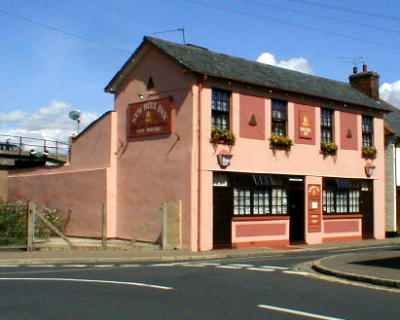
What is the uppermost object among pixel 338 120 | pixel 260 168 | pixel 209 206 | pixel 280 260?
pixel 338 120

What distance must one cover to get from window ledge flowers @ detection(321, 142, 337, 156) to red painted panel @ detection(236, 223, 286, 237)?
13.3ft

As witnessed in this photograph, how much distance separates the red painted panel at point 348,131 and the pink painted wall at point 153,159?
876 cm

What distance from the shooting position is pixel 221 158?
22719 millimetres

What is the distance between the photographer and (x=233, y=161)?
23234 mm

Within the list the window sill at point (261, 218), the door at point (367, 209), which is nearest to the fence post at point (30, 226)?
the window sill at point (261, 218)

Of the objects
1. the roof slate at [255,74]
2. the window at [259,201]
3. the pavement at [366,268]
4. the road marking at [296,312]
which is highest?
the roof slate at [255,74]

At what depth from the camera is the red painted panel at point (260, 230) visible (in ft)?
77.2

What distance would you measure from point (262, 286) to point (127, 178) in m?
13.5

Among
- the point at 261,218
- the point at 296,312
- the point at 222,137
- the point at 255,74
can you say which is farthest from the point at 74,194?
A: the point at 296,312

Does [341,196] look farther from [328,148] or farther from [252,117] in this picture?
[252,117]

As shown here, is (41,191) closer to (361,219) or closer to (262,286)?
(361,219)

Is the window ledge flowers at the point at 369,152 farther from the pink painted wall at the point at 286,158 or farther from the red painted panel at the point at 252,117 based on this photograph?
the red painted panel at the point at 252,117

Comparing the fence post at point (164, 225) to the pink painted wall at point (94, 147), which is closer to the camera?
the fence post at point (164, 225)

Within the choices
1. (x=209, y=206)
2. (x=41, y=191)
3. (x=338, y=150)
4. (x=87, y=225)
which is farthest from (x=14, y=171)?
(x=338, y=150)
